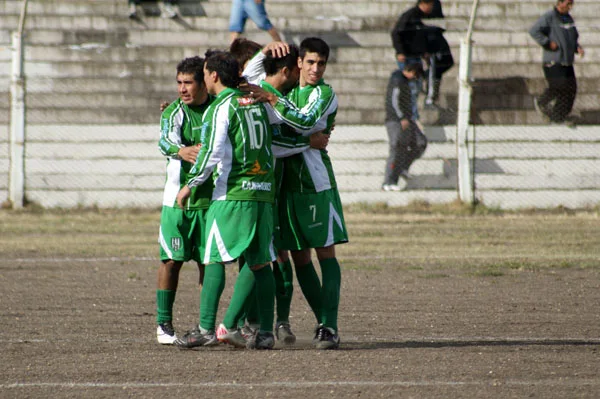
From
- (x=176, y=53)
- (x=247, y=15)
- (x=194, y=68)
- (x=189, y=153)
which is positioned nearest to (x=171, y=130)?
(x=189, y=153)

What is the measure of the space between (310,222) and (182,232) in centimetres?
89

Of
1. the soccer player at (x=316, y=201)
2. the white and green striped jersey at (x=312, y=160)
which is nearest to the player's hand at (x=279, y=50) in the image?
the soccer player at (x=316, y=201)

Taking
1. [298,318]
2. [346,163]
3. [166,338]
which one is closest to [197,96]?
[166,338]

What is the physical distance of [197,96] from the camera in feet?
23.9

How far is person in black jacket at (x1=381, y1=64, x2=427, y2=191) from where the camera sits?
1659 cm

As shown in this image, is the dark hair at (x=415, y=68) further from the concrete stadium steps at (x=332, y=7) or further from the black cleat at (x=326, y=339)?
the black cleat at (x=326, y=339)

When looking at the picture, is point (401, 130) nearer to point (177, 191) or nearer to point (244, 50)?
point (244, 50)

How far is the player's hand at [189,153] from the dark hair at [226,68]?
1.63 feet

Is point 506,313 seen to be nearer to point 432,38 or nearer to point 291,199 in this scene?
point 291,199

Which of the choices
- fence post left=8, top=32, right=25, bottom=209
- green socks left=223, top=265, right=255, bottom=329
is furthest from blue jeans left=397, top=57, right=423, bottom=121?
green socks left=223, top=265, right=255, bottom=329

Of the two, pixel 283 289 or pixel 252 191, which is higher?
pixel 252 191

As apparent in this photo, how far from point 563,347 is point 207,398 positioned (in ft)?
9.24

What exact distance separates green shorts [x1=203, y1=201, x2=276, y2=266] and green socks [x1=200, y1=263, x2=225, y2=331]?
111mm

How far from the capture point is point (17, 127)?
17.0 metres
